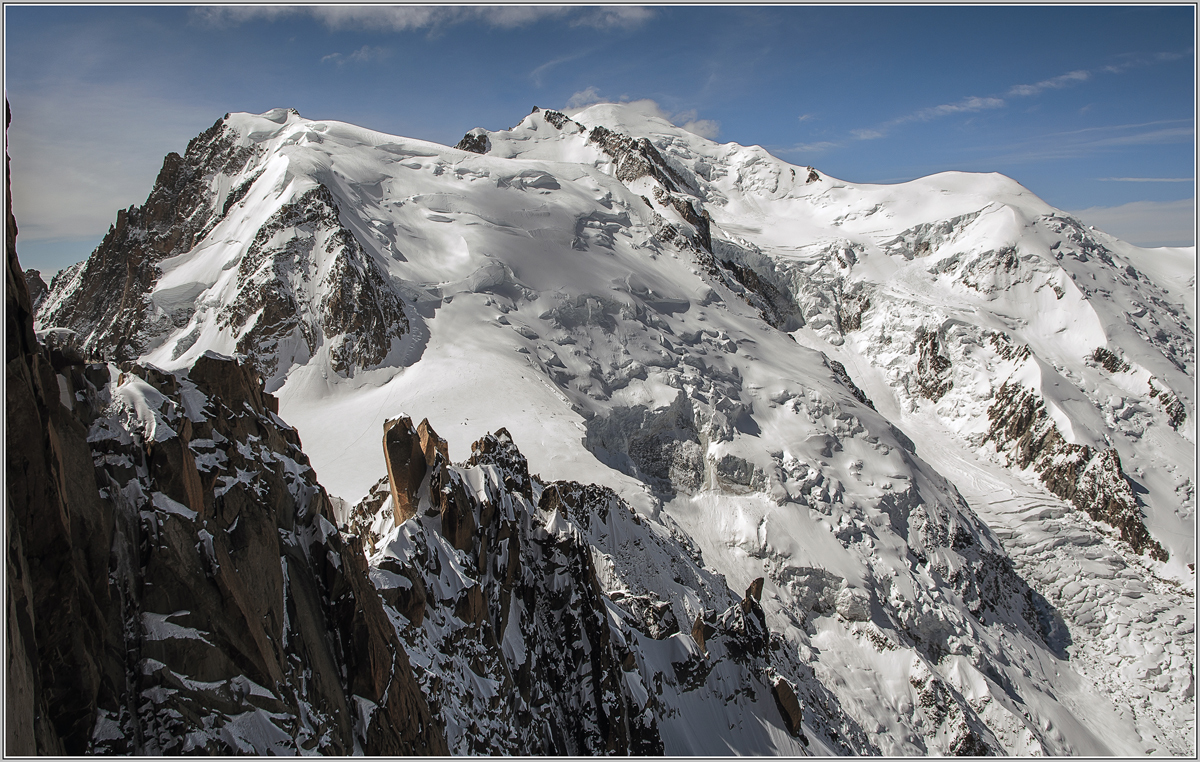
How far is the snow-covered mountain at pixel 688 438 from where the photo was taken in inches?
1070

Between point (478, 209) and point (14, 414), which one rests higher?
point (478, 209)

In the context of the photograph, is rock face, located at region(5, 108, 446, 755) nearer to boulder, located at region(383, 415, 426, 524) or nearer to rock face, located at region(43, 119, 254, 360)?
boulder, located at region(383, 415, 426, 524)

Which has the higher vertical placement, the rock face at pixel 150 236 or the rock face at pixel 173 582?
the rock face at pixel 150 236

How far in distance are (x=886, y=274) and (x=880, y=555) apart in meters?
65.0

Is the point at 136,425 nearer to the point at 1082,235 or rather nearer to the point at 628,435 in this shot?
the point at 628,435

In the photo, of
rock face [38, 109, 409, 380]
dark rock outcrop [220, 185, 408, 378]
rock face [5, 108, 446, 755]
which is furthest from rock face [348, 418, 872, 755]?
rock face [38, 109, 409, 380]

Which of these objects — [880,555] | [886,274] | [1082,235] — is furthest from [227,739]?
[1082,235]

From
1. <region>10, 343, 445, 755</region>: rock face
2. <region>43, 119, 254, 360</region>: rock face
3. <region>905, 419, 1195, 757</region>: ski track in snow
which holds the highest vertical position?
<region>43, 119, 254, 360</region>: rock face

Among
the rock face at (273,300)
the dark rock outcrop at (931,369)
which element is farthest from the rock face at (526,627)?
the dark rock outcrop at (931,369)

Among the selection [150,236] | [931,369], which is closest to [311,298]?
[150,236]

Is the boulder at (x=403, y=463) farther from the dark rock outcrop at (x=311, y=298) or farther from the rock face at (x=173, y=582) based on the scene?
the dark rock outcrop at (x=311, y=298)

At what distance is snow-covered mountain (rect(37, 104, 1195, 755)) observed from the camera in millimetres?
27188

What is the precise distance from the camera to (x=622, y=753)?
2345 centimetres

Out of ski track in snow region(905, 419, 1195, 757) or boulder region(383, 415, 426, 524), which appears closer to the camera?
boulder region(383, 415, 426, 524)
